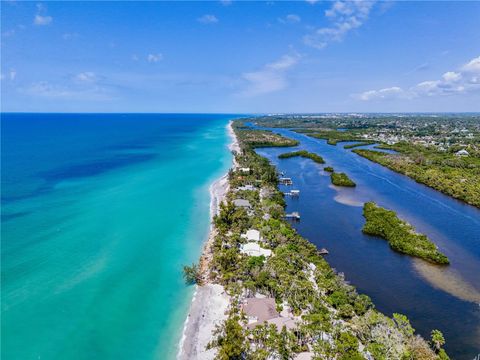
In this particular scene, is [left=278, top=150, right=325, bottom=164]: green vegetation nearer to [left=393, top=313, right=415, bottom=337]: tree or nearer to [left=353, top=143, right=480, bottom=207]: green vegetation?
[left=353, top=143, right=480, bottom=207]: green vegetation

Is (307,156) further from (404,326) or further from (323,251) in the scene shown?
(404,326)

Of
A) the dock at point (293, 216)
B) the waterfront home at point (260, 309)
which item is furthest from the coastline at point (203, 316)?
the dock at point (293, 216)

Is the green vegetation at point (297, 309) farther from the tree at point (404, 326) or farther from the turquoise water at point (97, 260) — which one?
the turquoise water at point (97, 260)

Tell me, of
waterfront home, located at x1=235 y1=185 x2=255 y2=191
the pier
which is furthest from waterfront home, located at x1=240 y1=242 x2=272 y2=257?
the pier

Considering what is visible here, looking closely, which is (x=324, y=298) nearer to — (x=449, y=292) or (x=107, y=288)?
(x=449, y=292)

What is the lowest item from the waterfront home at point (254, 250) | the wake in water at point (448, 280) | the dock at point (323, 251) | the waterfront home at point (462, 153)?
the wake in water at point (448, 280)
